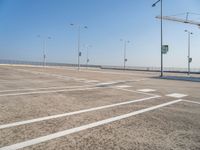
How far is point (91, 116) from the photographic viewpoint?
586cm

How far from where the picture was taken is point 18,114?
19.2ft

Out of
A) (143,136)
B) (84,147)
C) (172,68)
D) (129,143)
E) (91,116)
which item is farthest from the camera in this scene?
(172,68)

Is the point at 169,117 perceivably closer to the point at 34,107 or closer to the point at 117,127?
the point at 117,127

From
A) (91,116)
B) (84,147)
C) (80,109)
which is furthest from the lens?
(80,109)

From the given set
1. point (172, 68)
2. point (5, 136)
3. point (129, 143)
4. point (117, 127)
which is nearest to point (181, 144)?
point (129, 143)

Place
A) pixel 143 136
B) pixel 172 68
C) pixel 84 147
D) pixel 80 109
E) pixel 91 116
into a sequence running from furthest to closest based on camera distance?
pixel 172 68 → pixel 80 109 → pixel 91 116 → pixel 143 136 → pixel 84 147

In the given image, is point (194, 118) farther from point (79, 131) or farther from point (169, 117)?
point (79, 131)

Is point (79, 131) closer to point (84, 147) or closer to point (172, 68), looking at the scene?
point (84, 147)

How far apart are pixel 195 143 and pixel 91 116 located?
9.36 ft

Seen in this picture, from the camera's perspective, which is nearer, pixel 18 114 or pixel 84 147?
pixel 84 147

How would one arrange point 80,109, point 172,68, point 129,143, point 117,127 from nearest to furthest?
point 129,143, point 117,127, point 80,109, point 172,68

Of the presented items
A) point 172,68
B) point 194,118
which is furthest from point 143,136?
point 172,68

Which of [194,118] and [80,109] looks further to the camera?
[80,109]

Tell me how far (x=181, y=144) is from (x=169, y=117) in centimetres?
216
